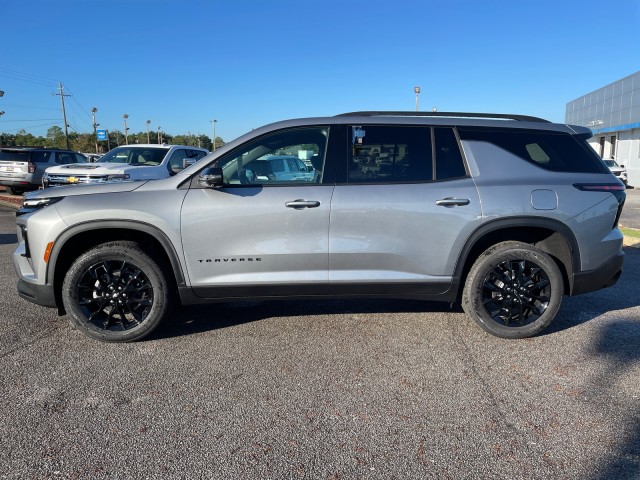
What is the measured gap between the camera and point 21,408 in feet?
10.0

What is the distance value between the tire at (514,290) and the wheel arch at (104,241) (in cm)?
254

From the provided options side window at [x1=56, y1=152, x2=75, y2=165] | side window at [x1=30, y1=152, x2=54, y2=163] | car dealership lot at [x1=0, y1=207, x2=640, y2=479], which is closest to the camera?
car dealership lot at [x1=0, y1=207, x2=640, y2=479]

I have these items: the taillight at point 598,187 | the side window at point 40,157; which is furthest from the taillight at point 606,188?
the side window at point 40,157

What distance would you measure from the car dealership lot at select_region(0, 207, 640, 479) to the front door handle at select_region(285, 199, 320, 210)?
1.17 meters

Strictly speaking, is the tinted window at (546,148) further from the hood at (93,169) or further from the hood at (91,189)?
the hood at (93,169)

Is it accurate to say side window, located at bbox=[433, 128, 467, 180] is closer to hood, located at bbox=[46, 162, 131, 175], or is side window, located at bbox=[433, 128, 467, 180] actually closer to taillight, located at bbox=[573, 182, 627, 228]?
taillight, located at bbox=[573, 182, 627, 228]

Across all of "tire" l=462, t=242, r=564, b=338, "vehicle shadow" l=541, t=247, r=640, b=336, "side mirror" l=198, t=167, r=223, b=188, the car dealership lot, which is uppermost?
"side mirror" l=198, t=167, r=223, b=188

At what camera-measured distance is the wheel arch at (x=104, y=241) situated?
3.90m

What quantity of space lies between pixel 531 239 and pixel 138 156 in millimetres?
10141

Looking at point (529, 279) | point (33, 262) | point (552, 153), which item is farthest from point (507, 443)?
point (33, 262)

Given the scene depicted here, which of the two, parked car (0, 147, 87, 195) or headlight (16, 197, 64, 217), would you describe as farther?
parked car (0, 147, 87, 195)

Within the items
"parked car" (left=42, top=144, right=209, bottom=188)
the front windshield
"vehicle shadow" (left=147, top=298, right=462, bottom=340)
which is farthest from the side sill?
the front windshield

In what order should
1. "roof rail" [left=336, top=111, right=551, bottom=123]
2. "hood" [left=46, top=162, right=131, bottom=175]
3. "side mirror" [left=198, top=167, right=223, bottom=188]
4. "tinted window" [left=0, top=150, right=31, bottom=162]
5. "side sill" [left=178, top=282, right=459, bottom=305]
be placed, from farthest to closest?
"tinted window" [left=0, top=150, right=31, bottom=162] → "hood" [left=46, top=162, right=131, bottom=175] → "roof rail" [left=336, top=111, right=551, bottom=123] → "side sill" [left=178, top=282, right=459, bottom=305] → "side mirror" [left=198, top=167, right=223, bottom=188]

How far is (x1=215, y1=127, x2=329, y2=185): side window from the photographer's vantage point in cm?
406
